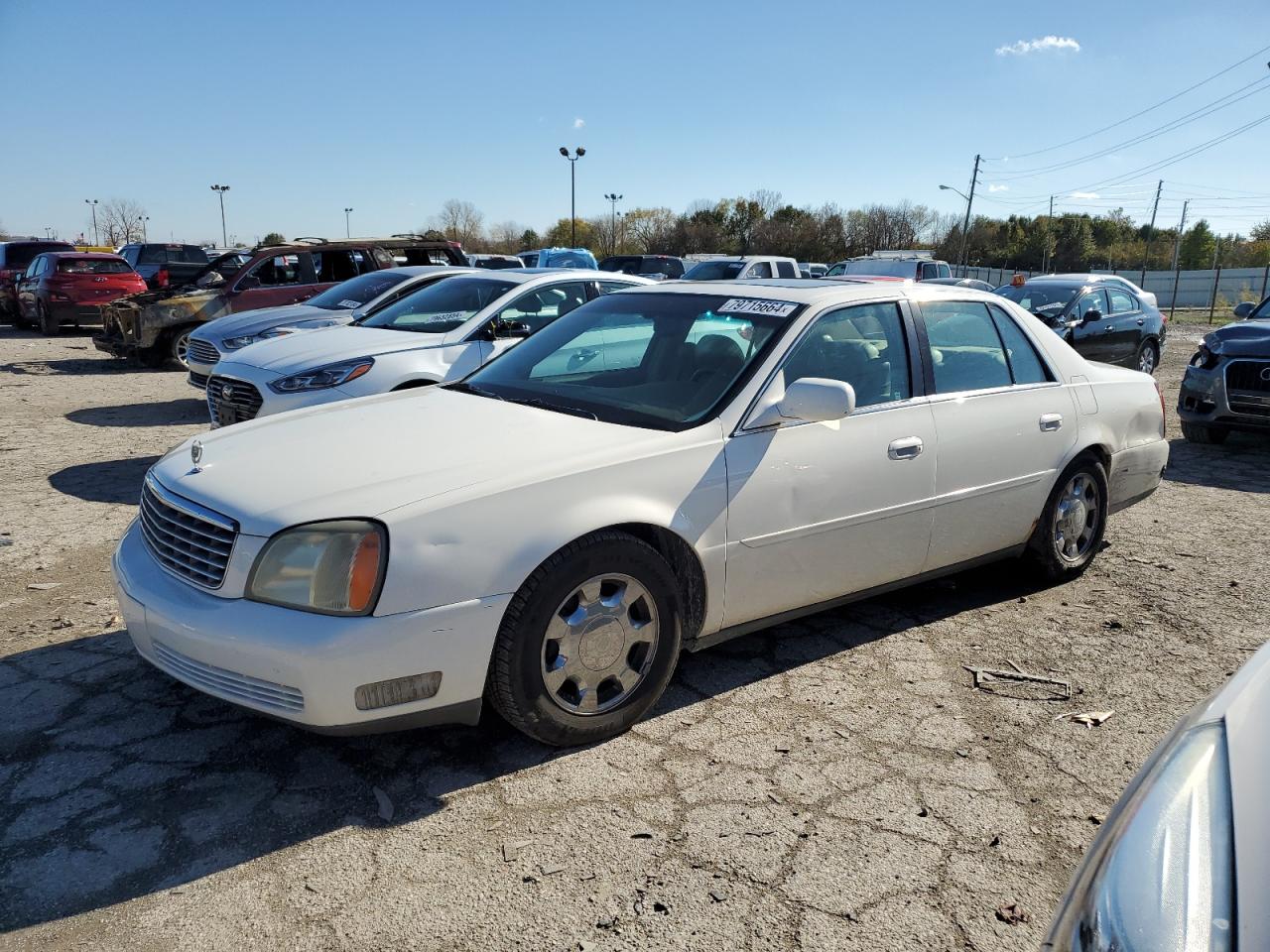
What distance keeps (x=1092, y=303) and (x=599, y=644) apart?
11802mm

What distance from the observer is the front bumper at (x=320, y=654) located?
2.75 metres

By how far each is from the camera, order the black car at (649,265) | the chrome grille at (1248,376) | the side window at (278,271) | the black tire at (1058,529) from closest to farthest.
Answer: the black tire at (1058,529), the chrome grille at (1248,376), the side window at (278,271), the black car at (649,265)

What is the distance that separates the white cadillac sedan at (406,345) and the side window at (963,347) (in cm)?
290

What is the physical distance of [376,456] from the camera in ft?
10.8

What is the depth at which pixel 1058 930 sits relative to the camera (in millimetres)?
1497

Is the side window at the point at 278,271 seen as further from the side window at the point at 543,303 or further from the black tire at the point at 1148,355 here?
the black tire at the point at 1148,355

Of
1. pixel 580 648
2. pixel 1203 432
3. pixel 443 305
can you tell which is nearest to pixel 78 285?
pixel 443 305

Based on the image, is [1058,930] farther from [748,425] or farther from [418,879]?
[748,425]

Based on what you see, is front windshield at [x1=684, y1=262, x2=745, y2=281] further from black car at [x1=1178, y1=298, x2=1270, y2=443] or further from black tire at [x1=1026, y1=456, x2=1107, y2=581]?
black tire at [x1=1026, y1=456, x2=1107, y2=581]

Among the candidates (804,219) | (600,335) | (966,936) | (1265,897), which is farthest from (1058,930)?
(804,219)

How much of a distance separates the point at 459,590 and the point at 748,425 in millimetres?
1304

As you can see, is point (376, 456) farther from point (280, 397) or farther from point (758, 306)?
point (280, 397)

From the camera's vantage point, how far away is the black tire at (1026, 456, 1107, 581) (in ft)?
15.7

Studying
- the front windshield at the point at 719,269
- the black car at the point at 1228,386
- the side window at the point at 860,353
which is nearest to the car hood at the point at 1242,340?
the black car at the point at 1228,386
